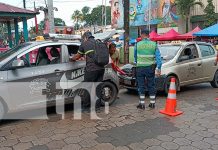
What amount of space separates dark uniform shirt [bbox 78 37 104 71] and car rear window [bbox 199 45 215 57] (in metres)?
4.33

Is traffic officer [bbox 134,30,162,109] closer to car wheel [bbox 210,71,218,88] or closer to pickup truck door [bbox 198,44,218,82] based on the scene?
pickup truck door [bbox 198,44,218,82]

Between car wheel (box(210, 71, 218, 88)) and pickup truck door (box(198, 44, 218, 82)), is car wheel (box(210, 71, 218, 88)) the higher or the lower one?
the lower one

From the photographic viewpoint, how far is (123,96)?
8180 mm

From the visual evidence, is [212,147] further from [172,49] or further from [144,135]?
[172,49]

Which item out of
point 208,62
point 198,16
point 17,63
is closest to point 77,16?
point 198,16

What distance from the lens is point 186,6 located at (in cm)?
3089

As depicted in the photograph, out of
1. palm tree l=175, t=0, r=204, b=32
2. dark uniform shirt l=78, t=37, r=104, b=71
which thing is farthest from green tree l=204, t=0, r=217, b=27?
dark uniform shirt l=78, t=37, r=104, b=71

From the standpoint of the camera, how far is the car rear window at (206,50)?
896 cm

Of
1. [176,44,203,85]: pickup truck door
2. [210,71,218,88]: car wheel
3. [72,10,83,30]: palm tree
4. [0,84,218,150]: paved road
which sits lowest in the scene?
[0,84,218,150]: paved road

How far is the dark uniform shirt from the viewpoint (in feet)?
19.7

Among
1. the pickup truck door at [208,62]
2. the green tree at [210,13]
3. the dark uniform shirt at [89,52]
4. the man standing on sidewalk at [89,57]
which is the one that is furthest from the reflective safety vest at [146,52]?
the green tree at [210,13]

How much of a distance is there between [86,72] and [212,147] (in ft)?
9.76

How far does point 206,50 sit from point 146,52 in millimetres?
3601

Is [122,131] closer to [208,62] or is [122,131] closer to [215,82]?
[208,62]
